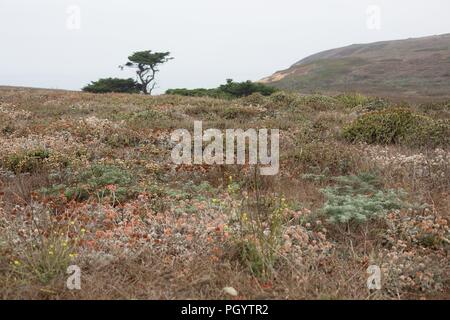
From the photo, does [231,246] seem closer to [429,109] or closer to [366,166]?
[366,166]

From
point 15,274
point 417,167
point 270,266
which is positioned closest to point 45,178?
point 15,274

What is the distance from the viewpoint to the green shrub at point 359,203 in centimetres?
475

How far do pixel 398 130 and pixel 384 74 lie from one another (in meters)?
45.6

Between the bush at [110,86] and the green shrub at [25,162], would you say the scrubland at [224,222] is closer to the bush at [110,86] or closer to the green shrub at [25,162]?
the green shrub at [25,162]

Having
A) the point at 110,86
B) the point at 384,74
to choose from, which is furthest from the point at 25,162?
the point at 384,74

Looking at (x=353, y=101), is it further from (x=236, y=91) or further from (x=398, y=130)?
(x=236, y=91)

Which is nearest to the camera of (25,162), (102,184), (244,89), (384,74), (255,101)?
(102,184)

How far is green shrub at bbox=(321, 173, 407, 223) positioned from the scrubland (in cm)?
2

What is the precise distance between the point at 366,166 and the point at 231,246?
3.90 metres

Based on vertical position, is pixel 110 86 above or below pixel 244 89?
above

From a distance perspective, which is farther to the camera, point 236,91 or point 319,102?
point 236,91

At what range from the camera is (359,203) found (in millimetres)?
5074
